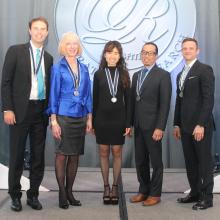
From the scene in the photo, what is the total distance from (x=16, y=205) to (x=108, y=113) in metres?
0.98

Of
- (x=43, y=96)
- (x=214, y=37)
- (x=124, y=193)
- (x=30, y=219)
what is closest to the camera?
(x=30, y=219)

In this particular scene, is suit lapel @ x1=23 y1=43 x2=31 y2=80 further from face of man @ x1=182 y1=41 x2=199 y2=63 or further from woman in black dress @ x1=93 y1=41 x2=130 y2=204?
face of man @ x1=182 y1=41 x2=199 y2=63

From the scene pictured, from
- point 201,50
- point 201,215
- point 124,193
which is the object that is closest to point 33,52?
point 124,193

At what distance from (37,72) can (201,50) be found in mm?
2535

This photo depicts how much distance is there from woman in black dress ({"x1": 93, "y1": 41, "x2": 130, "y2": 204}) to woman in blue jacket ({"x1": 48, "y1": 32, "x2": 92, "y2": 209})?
0.28ft

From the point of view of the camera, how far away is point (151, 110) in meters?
3.41

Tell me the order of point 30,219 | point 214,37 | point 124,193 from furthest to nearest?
point 214,37, point 124,193, point 30,219

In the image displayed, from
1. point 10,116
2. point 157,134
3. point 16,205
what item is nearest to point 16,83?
point 10,116

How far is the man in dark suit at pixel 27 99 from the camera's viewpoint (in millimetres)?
3186

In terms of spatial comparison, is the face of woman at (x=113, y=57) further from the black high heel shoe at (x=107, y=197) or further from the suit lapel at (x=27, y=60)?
the black high heel shoe at (x=107, y=197)

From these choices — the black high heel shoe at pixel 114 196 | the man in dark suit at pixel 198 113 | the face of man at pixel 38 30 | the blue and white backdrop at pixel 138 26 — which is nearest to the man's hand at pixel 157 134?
the man in dark suit at pixel 198 113

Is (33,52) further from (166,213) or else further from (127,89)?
(166,213)

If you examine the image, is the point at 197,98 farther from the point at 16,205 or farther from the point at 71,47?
the point at 16,205

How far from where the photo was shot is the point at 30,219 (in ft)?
10.1
